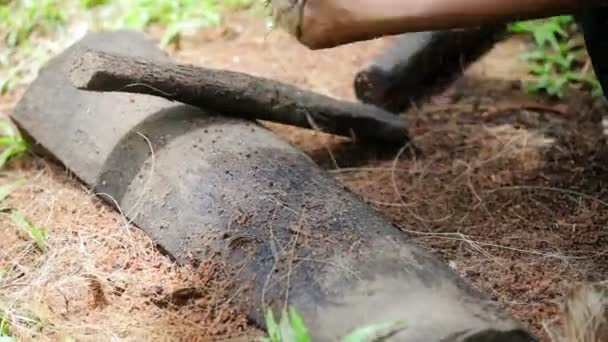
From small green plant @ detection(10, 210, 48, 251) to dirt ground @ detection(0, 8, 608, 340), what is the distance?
0.13 feet

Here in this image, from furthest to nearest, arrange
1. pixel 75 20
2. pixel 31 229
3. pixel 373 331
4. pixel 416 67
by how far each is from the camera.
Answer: pixel 75 20
pixel 416 67
pixel 31 229
pixel 373 331

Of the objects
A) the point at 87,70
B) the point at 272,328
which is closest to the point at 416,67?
the point at 87,70

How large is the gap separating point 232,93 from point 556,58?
2.14 metres

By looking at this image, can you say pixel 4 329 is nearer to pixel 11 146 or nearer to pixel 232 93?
pixel 232 93

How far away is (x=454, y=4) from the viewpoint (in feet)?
8.30

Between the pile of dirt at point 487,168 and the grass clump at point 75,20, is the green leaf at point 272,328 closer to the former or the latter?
the pile of dirt at point 487,168

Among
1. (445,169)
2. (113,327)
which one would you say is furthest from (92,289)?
(445,169)

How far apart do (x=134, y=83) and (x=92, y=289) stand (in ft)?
2.58

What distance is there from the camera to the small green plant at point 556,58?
4.29m

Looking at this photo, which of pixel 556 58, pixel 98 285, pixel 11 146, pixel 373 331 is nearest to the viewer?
pixel 373 331

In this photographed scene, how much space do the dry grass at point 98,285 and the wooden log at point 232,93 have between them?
527mm

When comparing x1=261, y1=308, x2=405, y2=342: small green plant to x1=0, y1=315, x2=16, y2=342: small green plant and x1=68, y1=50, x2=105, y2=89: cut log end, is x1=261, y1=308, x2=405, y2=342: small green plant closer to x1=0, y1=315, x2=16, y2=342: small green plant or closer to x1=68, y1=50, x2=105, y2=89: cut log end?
A: x1=0, y1=315, x2=16, y2=342: small green plant

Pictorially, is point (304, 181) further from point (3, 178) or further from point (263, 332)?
point (3, 178)

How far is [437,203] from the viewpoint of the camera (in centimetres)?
337
